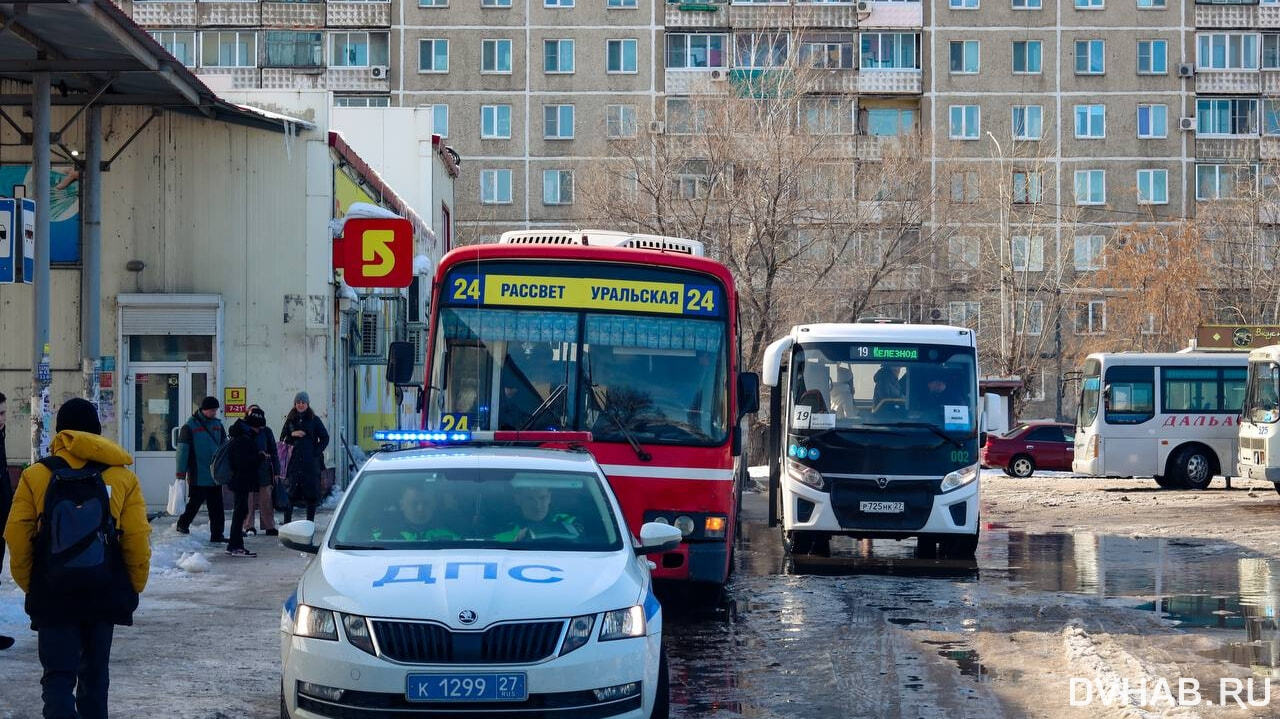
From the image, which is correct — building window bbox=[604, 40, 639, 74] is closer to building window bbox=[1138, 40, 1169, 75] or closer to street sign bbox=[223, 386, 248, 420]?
building window bbox=[1138, 40, 1169, 75]

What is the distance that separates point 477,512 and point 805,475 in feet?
33.0

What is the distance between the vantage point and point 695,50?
68375 mm

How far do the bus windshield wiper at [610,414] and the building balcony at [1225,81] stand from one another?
6289 centimetres

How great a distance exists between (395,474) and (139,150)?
17932 mm

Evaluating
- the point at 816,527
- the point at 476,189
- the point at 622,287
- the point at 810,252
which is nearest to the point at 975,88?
the point at 476,189

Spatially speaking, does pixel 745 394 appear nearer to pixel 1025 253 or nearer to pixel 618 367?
pixel 618 367

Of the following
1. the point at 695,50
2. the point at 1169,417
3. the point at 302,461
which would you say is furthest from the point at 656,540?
the point at 695,50

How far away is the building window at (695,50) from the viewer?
68250mm

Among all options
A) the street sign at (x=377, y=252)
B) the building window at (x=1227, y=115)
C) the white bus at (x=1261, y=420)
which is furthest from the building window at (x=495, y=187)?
the street sign at (x=377, y=252)

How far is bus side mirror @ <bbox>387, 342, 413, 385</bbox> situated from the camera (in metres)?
13.0

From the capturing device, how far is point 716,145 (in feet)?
128

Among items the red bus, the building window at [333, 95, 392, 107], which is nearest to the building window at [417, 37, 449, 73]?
the building window at [333, 95, 392, 107]

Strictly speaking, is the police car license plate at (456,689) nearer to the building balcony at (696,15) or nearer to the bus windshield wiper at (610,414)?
the bus windshield wiper at (610,414)

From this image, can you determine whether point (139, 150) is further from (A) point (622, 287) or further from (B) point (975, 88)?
(B) point (975, 88)
